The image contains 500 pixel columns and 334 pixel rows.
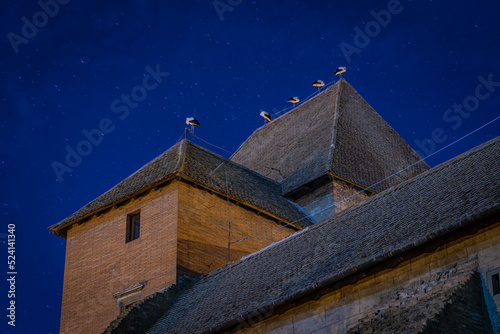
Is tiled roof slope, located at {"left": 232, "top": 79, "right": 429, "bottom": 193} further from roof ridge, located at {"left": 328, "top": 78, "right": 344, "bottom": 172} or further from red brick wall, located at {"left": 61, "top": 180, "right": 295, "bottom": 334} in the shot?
red brick wall, located at {"left": 61, "top": 180, "right": 295, "bottom": 334}

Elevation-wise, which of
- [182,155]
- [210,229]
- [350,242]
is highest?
[182,155]

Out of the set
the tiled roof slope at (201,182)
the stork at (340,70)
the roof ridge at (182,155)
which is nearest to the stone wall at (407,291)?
the roof ridge at (182,155)

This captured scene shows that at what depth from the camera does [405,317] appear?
45.6ft

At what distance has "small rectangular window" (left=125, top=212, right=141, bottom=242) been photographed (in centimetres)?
2680

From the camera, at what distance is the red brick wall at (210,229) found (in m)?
25.2

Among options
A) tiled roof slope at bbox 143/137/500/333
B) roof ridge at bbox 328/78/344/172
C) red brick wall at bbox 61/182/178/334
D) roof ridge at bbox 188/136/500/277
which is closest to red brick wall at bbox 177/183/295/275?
red brick wall at bbox 61/182/178/334

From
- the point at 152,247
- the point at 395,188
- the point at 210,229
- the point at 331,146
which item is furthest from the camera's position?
the point at 331,146

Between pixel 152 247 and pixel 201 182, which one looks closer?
pixel 152 247

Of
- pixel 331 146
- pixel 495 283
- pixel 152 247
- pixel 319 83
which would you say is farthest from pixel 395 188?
pixel 319 83

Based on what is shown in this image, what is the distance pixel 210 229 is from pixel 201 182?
5.90 feet

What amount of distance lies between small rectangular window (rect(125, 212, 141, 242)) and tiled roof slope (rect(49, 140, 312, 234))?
2.69 ft

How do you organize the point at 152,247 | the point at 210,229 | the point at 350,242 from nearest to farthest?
the point at 350,242 → the point at 152,247 → the point at 210,229

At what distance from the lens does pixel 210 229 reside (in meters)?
26.2

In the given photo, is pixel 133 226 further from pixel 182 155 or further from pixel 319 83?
pixel 319 83
